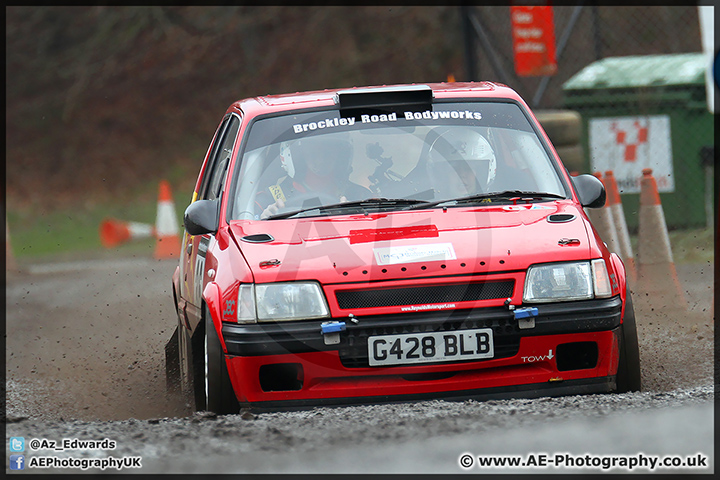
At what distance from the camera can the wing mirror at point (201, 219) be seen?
5.35 metres

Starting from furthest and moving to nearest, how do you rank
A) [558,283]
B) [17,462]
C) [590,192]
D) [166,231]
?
[166,231], [590,192], [558,283], [17,462]

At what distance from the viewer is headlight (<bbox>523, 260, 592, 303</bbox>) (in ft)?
15.1

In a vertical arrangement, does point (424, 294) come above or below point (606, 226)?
below

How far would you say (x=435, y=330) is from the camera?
14.9 feet

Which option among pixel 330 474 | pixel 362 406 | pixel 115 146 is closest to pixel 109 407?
pixel 362 406

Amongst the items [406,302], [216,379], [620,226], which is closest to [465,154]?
[406,302]

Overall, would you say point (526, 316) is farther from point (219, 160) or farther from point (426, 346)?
point (219, 160)

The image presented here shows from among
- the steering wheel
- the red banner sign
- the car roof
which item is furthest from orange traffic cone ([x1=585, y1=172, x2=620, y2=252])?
the red banner sign

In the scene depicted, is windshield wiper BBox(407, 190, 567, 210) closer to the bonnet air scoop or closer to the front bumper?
the bonnet air scoop

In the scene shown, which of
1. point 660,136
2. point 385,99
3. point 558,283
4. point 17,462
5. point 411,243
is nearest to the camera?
point 17,462

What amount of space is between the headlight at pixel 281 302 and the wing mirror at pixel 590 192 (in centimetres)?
170

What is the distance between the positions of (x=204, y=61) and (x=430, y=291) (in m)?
22.8

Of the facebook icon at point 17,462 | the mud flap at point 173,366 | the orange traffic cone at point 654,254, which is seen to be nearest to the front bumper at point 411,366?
the facebook icon at point 17,462

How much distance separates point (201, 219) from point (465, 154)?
1.47 m
